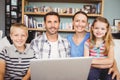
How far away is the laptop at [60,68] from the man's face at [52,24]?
0.65 meters

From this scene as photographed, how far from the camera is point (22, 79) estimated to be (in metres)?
1.50

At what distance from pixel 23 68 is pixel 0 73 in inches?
7.8

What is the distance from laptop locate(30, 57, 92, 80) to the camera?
3.77ft

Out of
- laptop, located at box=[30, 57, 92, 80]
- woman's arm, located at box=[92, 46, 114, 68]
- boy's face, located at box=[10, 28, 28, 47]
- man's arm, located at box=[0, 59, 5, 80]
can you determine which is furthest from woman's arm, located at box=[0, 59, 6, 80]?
→ woman's arm, located at box=[92, 46, 114, 68]

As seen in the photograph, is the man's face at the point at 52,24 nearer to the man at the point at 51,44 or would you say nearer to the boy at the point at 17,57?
the man at the point at 51,44

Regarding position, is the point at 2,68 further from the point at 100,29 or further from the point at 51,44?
the point at 100,29

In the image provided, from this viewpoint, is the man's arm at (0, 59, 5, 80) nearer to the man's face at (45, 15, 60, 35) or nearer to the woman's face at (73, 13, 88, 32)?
the man's face at (45, 15, 60, 35)

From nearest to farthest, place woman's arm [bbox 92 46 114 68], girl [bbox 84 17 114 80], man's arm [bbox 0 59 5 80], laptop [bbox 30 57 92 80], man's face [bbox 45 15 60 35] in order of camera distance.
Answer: laptop [bbox 30 57 92 80], man's arm [bbox 0 59 5 80], woman's arm [bbox 92 46 114 68], girl [bbox 84 17 114 80], man's face [bbox 45 15 60 35]

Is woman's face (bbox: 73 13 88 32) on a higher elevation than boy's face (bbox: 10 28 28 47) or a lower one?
higher

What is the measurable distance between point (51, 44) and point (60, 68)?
69 cm

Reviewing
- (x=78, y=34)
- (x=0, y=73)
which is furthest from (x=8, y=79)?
(x=78, y=34)

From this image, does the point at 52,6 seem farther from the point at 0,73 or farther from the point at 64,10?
the point at 0,73

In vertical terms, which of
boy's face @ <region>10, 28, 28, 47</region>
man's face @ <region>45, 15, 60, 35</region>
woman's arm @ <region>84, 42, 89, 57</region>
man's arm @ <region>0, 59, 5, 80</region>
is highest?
man's face @ <region>45, 15, 60, 35</region>

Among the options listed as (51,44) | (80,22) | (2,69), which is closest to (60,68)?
(2,69)
